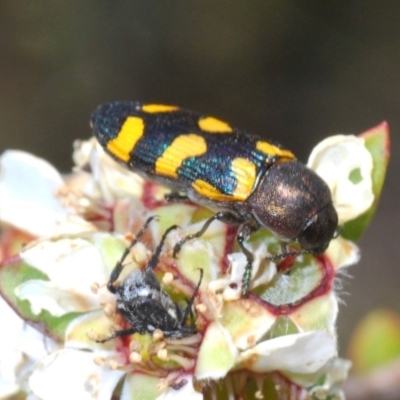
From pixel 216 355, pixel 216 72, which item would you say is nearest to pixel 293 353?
pixel 216 355

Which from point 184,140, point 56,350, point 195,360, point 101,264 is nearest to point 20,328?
point 56,350

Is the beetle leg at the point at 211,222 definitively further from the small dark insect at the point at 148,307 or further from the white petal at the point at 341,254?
the white petal at the point at 341,254

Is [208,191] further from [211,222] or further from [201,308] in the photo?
[201,308]

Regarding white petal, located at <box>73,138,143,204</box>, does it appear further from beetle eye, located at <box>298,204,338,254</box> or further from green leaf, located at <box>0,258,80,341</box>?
beetle eye, located at <box>298,204,338,254</box>

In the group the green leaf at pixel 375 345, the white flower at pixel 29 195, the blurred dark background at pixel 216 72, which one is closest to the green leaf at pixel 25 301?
the white flower at pixel 29 195

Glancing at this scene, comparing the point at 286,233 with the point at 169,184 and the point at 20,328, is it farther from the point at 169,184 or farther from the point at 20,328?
the point at 20,328

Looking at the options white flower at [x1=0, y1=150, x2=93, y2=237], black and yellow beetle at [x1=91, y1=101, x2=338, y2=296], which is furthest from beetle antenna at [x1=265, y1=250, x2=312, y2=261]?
white flower at [x1=0, y1=150, x2=93, y2=237]
